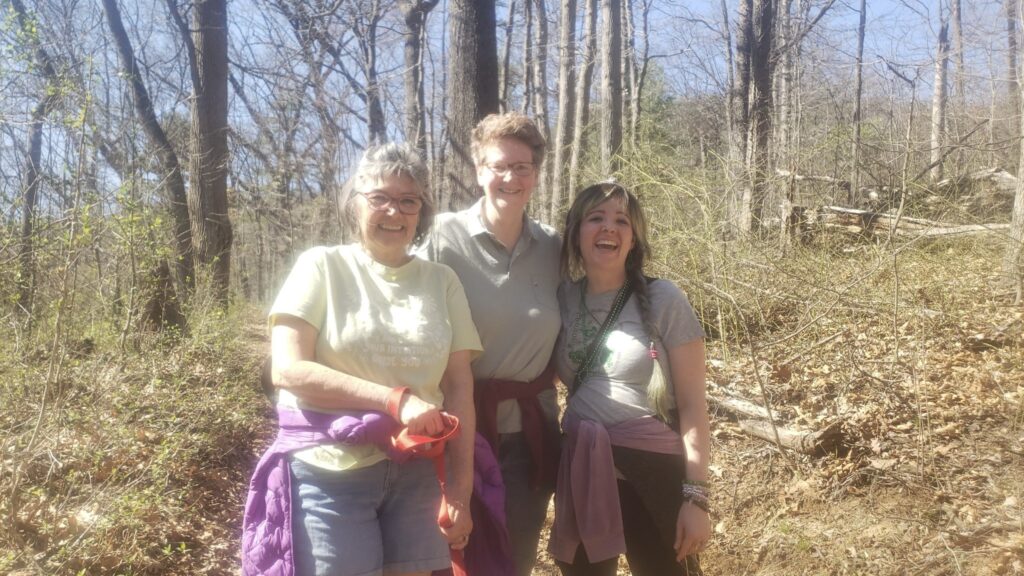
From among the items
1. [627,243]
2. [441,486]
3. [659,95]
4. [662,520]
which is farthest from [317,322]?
[659,95]

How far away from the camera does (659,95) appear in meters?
29.3

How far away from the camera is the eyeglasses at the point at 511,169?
8.36 ft

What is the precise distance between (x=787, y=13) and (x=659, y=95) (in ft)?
41.4

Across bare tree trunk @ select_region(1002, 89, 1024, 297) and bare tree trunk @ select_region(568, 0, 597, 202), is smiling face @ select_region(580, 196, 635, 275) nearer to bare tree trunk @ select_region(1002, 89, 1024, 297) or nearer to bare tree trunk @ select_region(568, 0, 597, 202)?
bare tree trunk @ select_region(1002, 89, 1024, 297)

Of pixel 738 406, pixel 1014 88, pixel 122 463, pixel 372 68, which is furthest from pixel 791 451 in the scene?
pixel 372 68

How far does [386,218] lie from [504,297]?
55 centimetres

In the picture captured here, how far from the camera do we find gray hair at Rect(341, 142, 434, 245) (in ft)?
7.41

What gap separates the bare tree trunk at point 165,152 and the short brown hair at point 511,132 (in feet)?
22.8

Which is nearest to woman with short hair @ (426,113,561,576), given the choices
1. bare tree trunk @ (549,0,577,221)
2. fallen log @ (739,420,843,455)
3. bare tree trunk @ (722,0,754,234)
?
fallen log @ (739,420,843,455)

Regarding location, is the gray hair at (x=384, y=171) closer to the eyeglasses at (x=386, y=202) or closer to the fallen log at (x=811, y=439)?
the eyeglasses at (x=386, y=202)

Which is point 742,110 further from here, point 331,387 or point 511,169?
point 331,387

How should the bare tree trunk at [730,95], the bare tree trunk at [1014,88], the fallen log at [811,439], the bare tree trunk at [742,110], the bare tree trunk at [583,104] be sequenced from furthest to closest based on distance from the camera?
the bare tree trunk at [583,104] < the bare tree trunk at [730,95] < the bare tree trunk at [1014,88] < the bare tree trunk at [742,110] < the fallen log at [811,439]

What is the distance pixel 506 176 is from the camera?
100 inches

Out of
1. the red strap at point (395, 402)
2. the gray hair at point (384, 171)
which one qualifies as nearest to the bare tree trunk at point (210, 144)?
the gray hair at point (384, 171)
